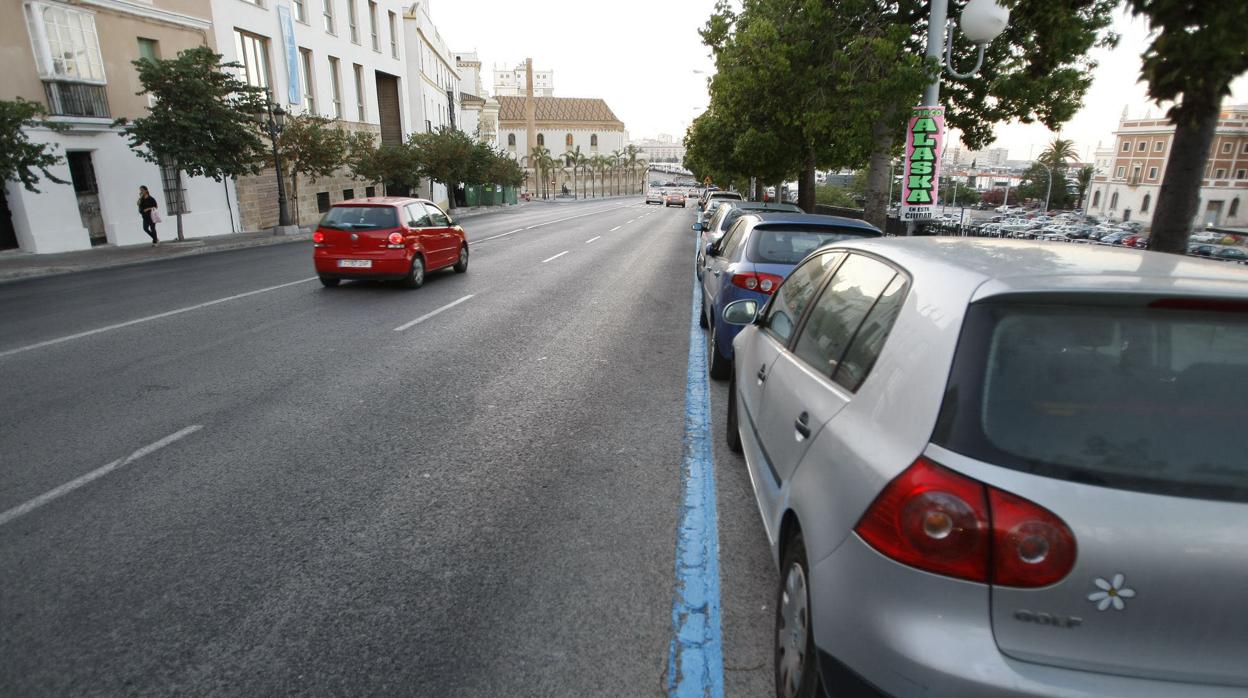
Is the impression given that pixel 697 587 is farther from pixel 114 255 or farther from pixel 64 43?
pixel 64 43

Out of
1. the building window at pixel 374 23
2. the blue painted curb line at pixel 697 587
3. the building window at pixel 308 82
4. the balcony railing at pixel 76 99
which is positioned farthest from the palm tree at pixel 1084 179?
the blue painted curb line at pixel 697 587

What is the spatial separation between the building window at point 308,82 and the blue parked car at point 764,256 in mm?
32445

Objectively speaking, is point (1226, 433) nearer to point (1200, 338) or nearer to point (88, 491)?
point (1200, 338)

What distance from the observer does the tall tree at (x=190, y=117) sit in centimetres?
2017

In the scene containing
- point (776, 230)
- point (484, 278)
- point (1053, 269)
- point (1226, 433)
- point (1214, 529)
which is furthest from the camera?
point (484, 278)

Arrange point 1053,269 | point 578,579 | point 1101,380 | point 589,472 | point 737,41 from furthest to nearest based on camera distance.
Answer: point 737,41 → point 589,472 → point 578,579 → point 1053,269 → point 1101,380

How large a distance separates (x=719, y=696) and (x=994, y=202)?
6718 inches

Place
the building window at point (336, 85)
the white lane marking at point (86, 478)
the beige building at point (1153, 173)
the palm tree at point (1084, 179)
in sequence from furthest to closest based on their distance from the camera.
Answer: the palm tree at point (1084, 179)
the beige building at point (1153, 173)
the building window at point (336, 85)
the white lane marking at point (86, 478)

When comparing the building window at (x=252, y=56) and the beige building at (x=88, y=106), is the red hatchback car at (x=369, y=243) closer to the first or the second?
the beige building at (x=88, y=106)

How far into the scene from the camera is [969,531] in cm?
172

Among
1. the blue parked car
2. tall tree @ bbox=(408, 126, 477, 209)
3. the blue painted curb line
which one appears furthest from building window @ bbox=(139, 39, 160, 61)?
the blue painted curb line

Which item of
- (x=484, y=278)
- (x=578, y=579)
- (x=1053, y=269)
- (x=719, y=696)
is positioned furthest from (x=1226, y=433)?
(x=484, y=278)

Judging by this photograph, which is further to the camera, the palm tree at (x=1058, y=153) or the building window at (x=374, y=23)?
the palm tree at (x=1058, y=153)

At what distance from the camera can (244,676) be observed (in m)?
2.67
